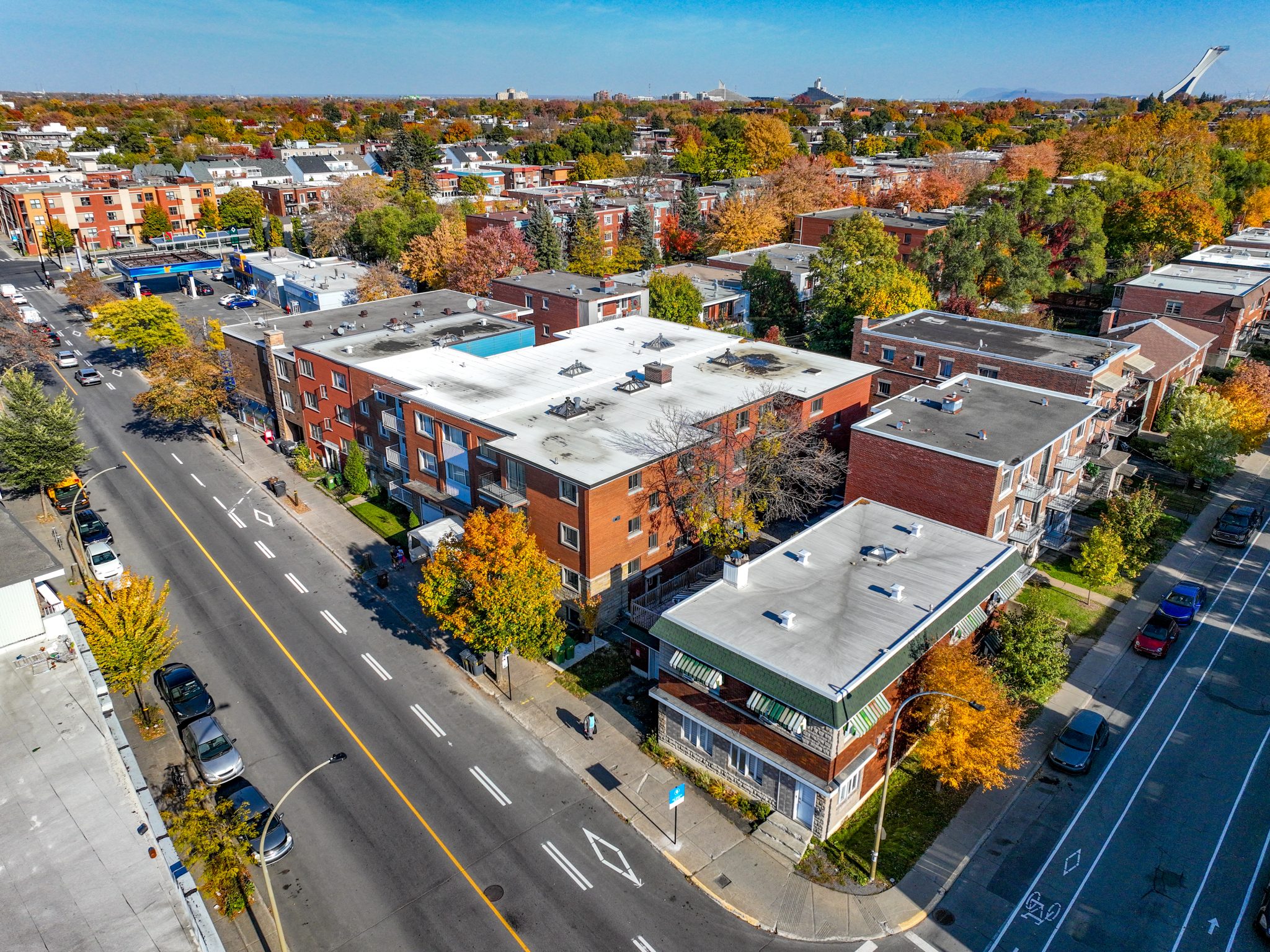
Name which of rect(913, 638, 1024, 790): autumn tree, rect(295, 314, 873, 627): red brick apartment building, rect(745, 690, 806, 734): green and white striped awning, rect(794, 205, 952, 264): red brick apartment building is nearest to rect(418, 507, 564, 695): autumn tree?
rect(295, 314, 873, 627): red brick apartment building

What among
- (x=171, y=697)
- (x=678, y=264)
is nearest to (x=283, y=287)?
(x=678, y=264)

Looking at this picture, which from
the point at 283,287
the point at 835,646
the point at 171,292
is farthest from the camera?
the point at 171,292

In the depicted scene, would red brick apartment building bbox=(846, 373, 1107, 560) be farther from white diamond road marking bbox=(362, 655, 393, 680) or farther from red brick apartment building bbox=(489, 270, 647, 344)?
red brick apartment building bbox=(489, 270, 647, 344)

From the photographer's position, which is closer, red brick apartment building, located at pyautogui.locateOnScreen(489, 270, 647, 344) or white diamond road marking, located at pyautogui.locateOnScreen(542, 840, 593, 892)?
white diamond road marking, located at pyautogui.locateOnScreen(542, 840, 593, 892)

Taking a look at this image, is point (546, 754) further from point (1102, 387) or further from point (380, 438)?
point (1102, 387)

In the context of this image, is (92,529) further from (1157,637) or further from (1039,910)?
(1157,637)

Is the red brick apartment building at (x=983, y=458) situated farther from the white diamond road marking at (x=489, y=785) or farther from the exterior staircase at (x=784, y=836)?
the white diamond road marking at (x=489, y=785)

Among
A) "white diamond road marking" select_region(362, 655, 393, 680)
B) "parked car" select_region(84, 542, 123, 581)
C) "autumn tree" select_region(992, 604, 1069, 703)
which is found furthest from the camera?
"parked car" select_region(84, 542, 123, 581)
